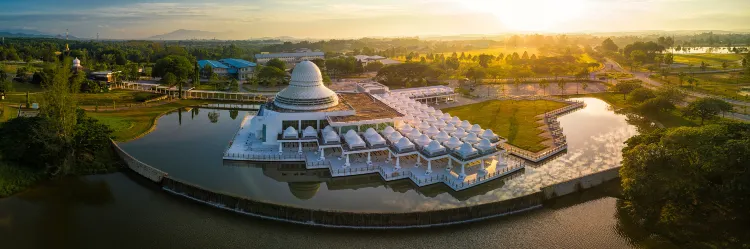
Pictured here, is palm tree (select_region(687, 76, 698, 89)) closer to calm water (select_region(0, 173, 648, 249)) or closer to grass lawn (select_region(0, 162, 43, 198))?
calm water (select_region(0, 173, 648, 249))

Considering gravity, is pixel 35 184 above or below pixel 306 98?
below

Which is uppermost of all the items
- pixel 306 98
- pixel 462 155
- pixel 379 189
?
pixel 306 98

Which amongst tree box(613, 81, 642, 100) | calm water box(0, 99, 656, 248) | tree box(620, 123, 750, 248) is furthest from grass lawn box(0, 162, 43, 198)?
tree box(613, 81, 642, 100)

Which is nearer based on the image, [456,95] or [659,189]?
[659,189]

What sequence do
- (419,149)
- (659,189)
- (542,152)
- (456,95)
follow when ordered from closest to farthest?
(659,189)
(419,149)
(542,152)
(456,95)

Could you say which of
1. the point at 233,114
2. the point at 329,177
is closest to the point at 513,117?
the point at 329,177

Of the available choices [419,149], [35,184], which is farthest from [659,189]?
[35,184]

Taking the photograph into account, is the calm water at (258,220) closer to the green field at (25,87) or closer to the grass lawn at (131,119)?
the grass lawn at (131,119)

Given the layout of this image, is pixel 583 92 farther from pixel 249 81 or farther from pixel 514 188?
pixel 249 81
